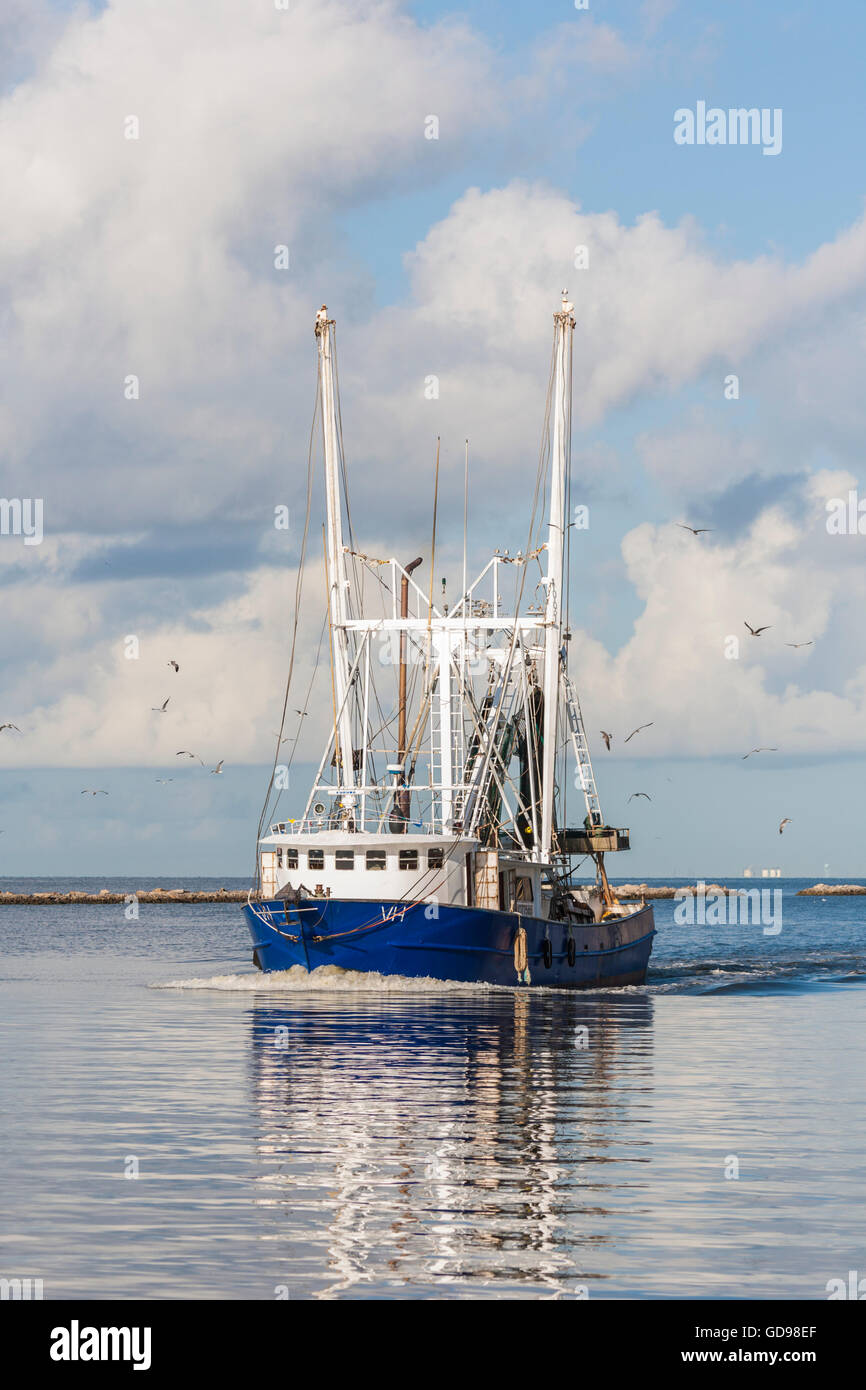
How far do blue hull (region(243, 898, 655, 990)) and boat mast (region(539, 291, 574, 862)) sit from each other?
24.4 feet

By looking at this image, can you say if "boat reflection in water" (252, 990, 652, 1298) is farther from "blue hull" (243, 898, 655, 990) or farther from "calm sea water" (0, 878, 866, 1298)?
"blue hull" (243, 898, 655, 990)

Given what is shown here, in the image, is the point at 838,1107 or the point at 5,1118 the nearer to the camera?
the point at 5,1118

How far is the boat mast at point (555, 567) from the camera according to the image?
68000 millimetres

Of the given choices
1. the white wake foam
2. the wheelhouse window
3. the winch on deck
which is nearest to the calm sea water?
the white wake foam

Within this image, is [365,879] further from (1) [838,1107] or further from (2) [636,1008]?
(1) [838,1107]

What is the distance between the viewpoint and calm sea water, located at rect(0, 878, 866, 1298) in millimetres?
15867

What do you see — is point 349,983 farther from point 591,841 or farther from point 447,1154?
point 447,1154

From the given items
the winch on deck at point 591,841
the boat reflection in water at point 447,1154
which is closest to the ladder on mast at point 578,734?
the winch on deck at point 591,841

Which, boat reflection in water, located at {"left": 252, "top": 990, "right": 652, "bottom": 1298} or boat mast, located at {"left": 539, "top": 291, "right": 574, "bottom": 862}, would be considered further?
boat mast, located at {"left": 539, "top": 291, "right": 574, "bottom": 862}

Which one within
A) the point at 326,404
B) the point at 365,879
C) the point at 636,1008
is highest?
the point at 326,404

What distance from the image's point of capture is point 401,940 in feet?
186
